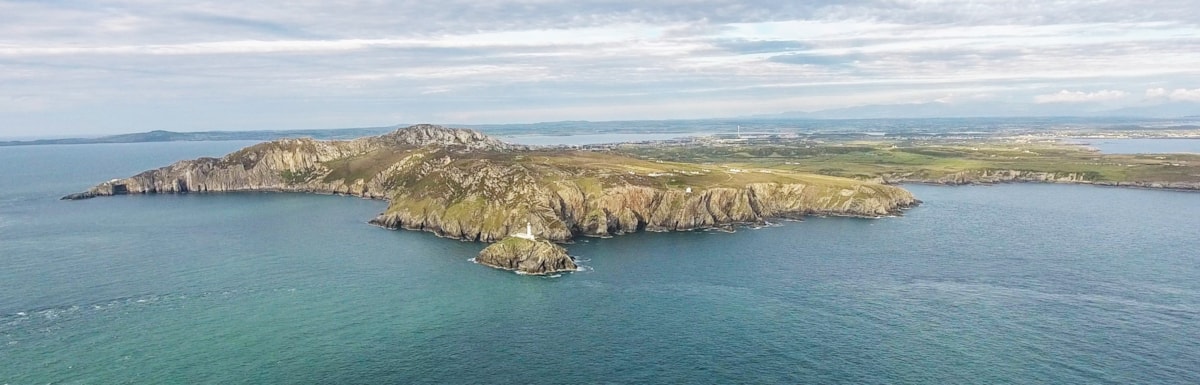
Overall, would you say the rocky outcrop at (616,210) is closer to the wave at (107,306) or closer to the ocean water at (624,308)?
the ocean water at (624,308)

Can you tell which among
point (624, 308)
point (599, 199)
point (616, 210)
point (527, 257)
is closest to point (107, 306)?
point (527, 257)

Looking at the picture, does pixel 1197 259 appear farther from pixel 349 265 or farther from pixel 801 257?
pixel 349 265

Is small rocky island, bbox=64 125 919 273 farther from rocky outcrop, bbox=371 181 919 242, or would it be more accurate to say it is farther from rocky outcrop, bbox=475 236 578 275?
rocky outcrop, bbox=475 236 578 275

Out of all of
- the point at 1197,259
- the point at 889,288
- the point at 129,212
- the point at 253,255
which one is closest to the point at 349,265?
the point at 253,255

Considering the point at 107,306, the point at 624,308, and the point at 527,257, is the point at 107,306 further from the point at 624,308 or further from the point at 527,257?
the point at 624,308

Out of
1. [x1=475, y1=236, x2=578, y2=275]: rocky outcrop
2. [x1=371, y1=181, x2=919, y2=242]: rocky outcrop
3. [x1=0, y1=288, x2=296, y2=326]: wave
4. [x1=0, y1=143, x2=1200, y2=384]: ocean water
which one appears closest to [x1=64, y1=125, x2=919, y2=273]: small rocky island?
[x1=371, y1=181, x2=919, y2=242]: rocky outcrop

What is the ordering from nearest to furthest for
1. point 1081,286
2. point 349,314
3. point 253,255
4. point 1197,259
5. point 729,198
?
point 349,314 < point 1081,286 < point 1197,259 < point 253,255 < point 729,198
